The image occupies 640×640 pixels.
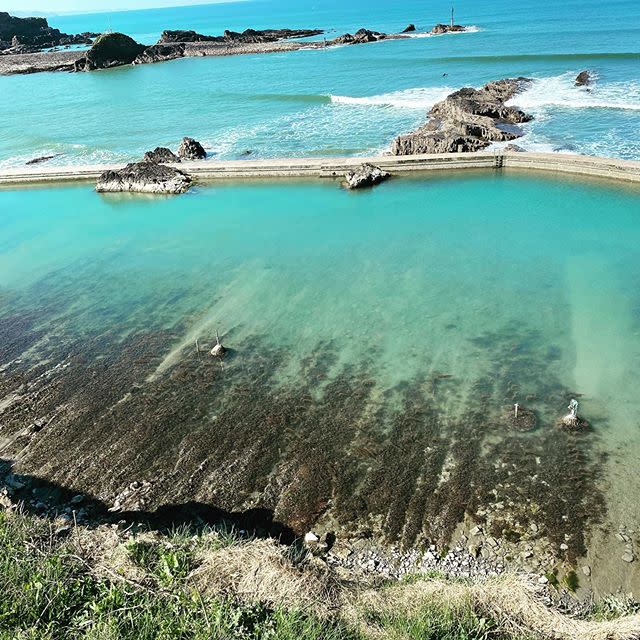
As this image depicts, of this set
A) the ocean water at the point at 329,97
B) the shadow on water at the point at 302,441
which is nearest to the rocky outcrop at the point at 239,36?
the ocean water at the point at 329,97

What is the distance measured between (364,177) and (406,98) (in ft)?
59.1

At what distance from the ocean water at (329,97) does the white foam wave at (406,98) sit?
0.46 ft

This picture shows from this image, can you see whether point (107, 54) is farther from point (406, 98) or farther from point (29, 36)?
point (29, 36)

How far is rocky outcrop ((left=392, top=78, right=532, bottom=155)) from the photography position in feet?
72.6

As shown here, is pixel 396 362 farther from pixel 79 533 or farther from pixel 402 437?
pixel 79 533

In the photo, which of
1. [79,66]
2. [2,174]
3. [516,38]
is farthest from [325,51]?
[2,174]

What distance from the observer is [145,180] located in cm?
2153

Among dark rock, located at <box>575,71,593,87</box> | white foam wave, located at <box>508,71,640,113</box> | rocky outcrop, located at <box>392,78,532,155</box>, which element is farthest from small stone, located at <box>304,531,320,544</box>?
dark rock, located at <box>575,71,593,87</box>

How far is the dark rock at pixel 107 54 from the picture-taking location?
61.3 m

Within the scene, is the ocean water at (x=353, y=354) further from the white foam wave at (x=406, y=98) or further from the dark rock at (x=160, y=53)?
the dark rock at (x=160, y=53)

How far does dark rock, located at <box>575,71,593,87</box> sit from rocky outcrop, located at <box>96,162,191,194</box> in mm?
26747

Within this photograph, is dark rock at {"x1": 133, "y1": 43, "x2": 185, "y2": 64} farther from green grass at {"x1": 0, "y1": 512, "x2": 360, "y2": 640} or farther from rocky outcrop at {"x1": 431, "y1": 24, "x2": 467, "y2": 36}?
green grass at {"x1": 0, "y1": 512, "x2": 360, "y2": 640}

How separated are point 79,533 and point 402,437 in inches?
194

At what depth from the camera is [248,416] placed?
940cm
